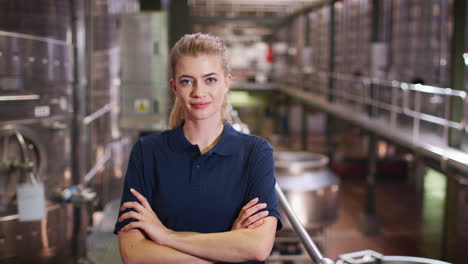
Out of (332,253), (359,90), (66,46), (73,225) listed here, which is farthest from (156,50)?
(359,90)

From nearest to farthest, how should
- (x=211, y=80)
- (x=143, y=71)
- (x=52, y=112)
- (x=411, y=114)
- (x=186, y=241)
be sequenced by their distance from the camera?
1. (x=186, y=241)
2. (x=211, y=80)
3. (x=52, y=112)
4. (x=143, y=71)
5. (x=411, y=114)

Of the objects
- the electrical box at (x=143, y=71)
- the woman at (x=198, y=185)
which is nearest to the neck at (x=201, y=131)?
the woman at (x=198, y=185)

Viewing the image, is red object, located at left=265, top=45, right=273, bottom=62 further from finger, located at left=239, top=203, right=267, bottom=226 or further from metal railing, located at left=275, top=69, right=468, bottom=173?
finger, located at left=239, top=203, right=267, bottom=226

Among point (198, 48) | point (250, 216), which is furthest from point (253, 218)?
point (198, 48)

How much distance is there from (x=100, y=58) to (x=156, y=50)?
1045 mm

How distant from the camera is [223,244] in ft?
5.68

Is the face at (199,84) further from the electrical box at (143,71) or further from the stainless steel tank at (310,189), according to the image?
the stainless steel tank at (310,189)

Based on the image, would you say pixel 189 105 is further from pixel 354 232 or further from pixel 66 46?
pixel 354 232

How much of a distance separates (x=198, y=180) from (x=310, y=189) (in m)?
5.93

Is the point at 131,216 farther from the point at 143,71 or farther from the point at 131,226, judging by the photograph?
the point at 143,71

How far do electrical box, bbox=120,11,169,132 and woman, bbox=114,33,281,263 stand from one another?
12.1 ft

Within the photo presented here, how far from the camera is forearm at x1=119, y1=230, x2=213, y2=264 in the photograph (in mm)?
1737

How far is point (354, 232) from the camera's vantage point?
13.6 meters

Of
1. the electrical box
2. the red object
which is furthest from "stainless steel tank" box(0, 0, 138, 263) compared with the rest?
the red object
